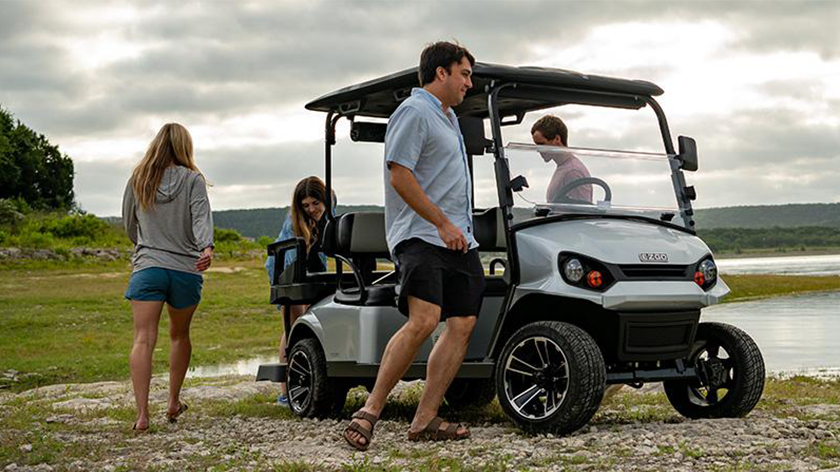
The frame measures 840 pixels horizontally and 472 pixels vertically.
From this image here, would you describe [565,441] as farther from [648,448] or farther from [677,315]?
[677,315]

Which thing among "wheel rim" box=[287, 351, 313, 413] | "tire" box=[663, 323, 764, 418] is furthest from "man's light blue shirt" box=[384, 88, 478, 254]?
"wheel rim" box=[287, 351, 313, 413]

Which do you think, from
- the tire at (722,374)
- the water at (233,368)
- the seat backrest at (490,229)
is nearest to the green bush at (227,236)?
the water at (233,368)

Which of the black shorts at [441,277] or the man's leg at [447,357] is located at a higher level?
the black shorts at [441,277]

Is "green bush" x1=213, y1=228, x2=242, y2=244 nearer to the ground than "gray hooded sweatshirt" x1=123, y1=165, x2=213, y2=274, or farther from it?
nearer to the ground

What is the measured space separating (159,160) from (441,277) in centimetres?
272

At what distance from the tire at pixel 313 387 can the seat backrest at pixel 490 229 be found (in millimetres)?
1663

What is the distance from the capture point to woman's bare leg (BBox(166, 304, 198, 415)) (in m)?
8.63

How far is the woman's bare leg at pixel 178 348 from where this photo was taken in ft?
28.3

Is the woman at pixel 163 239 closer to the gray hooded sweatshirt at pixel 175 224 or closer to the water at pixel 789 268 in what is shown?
the gray hooded sweatshirt at pixel 175 224

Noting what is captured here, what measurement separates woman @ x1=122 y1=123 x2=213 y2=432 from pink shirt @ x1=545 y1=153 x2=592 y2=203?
2429 millimetres

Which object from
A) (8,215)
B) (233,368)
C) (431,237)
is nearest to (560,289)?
(431,237)

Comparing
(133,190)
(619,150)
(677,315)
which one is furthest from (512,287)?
(133,190)

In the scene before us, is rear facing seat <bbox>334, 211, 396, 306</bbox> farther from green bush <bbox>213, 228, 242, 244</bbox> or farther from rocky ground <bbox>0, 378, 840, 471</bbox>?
green bush <bbox>213, 228, 242, 244</bbox>

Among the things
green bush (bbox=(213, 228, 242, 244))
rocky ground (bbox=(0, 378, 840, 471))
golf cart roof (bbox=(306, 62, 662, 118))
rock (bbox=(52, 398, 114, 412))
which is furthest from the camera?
green bush (bbox=(213, 228, 242, 244))
